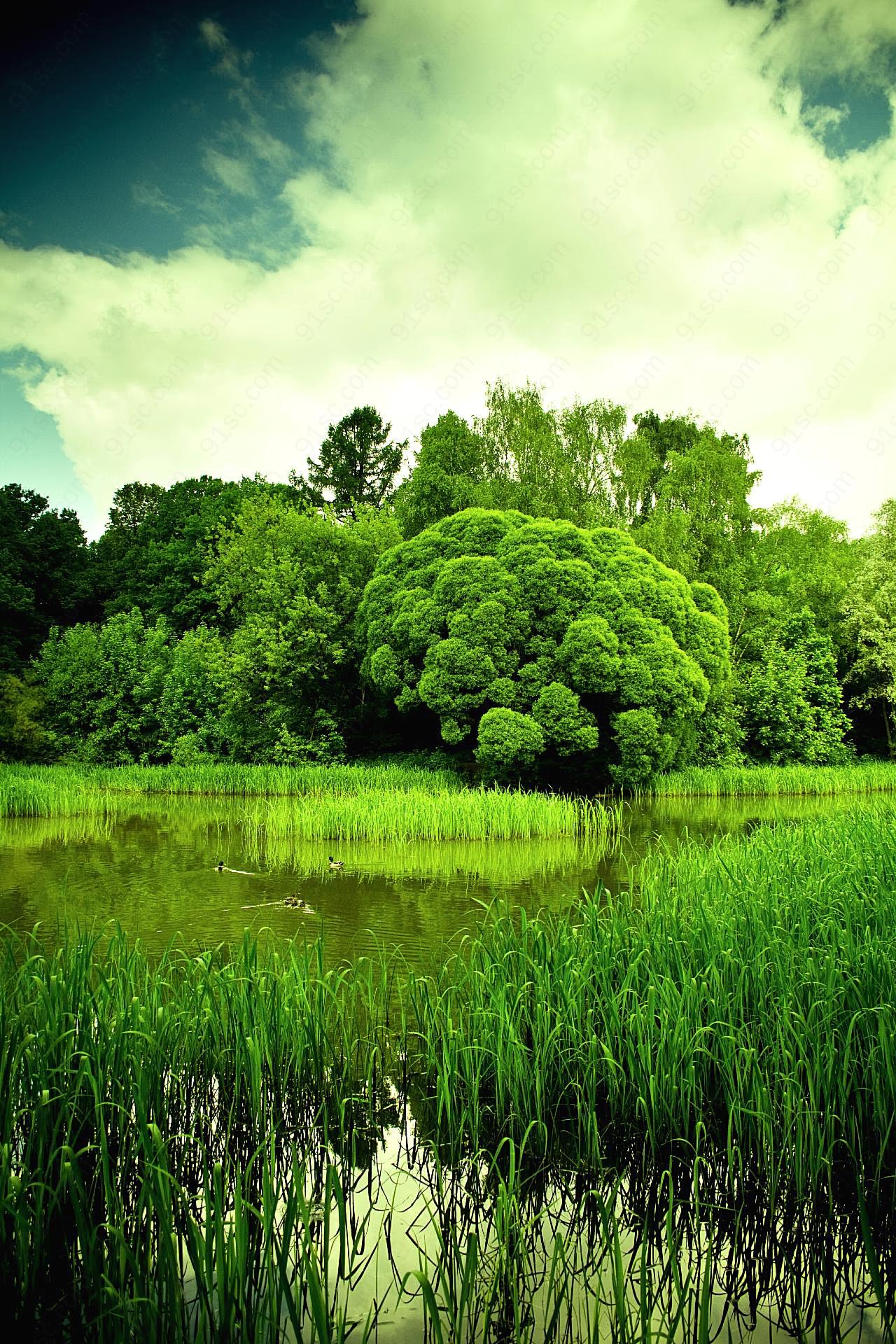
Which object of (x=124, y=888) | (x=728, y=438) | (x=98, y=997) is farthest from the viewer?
(x=728, y=438)

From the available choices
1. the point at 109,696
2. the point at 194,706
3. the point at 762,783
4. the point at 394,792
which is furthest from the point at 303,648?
the point at 762,783

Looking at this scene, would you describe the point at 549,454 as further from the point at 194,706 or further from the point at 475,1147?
the point at 475,1147

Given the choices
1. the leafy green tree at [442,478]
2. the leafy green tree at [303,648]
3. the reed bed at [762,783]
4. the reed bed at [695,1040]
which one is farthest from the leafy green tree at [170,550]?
the reed bed at [695,1040]

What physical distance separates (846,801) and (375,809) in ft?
33.6

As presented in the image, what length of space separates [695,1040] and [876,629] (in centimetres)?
2489

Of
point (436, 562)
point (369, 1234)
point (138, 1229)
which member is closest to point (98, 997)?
point (138, 1229)

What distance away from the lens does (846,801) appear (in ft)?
54.2

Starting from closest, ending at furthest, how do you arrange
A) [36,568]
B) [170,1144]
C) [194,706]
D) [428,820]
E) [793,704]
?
[170,1144]
[428,820]
[194,706]
[793,704]
[36,568]

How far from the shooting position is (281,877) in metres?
9.03

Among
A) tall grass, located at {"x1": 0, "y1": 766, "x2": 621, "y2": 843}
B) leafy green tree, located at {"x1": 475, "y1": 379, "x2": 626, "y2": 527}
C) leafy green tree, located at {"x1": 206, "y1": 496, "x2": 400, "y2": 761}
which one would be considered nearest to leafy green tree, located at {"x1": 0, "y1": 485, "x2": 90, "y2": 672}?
leafy green tree, located at {"x1": 206, "y1": 496, "x2": 400, "y2": 761}

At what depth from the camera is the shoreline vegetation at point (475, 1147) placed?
2.26m

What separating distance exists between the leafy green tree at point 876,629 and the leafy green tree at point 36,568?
26599mm

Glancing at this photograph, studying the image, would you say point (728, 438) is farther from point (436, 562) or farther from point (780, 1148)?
point (780, 1148)

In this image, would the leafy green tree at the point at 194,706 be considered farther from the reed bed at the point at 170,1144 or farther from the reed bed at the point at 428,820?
the reed bed at the point at 170,1144
